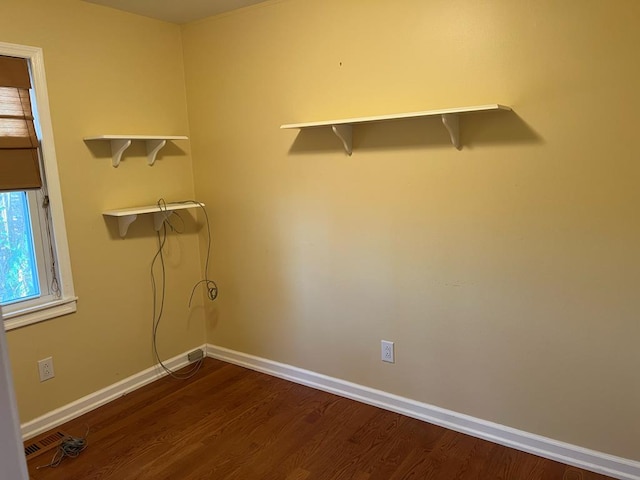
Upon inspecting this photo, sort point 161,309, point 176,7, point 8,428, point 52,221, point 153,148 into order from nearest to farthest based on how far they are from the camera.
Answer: point 8,428 → point 52,221 → point 176,7 → point 153,148 → point 161,309

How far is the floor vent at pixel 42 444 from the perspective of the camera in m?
2.43

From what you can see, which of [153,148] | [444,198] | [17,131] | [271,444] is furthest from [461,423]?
[17,131]

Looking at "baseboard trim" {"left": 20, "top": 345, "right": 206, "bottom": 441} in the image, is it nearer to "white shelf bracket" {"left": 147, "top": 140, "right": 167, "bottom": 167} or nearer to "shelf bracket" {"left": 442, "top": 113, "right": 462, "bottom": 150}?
"white shelf bracket" {"left": 147, "top": 140, "right": 167, "bottom": 167}

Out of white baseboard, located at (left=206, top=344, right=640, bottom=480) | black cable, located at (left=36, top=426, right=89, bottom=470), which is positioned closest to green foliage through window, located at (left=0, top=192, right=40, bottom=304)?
black cable, located at (left=36, top=426, right=89, bottom=470)

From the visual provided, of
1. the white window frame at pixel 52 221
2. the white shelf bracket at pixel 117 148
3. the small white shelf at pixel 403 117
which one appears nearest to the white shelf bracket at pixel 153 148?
the white shelf bracket at pixel 117 148

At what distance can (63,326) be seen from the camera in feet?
8.79

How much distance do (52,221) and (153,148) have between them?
743 mm

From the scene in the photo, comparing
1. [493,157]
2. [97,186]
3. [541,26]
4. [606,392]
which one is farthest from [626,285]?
[97,186]

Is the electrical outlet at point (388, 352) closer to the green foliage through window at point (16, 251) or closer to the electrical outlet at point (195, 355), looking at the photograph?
the electrical outlet at point (195, 355)

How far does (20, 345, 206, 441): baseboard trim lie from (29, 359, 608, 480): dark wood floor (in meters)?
0.05

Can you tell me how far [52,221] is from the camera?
2.59 metres

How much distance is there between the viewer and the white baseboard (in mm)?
2125

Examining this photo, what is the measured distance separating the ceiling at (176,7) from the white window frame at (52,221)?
1.74ft

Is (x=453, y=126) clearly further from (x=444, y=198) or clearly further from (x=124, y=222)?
(x=124, y=222)
